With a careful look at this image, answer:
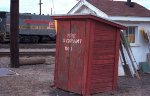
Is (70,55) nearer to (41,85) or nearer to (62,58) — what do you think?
(62,58)

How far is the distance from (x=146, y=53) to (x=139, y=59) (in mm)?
477

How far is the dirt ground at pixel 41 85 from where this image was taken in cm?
1095

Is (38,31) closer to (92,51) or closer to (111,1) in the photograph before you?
(111,1)

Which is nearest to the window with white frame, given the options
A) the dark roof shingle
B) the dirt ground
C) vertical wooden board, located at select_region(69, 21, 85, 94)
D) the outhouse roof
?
the dark roof shingle

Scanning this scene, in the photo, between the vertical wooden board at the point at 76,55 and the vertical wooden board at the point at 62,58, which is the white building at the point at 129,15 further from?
the vertical wooden board at the point at 76,55

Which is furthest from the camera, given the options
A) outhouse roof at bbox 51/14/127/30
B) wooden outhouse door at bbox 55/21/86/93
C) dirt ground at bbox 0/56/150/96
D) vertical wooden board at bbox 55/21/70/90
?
vertical wooden board at bbox 55/21/70/90

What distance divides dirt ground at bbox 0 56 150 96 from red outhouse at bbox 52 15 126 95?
35cm

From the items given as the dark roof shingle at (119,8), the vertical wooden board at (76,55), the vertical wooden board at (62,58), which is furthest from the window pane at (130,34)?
the vertical wooden board at (76,55)

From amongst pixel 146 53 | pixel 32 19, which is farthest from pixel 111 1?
pixel 32 19

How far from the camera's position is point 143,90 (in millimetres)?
11719

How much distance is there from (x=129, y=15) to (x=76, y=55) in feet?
17.7

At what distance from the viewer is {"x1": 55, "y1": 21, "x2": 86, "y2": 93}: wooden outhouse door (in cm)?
1060

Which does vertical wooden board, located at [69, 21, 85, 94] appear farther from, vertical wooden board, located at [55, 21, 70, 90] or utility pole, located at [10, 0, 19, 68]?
utility pole, located at [10, 0, 19, 68]

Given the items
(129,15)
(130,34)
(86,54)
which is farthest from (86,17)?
(130,34)
